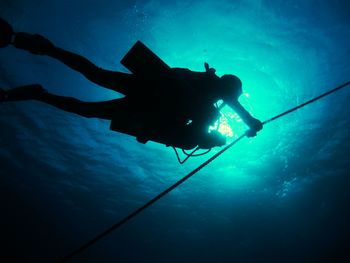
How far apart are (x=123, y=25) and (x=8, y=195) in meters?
28.8

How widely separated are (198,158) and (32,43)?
12.5 metres

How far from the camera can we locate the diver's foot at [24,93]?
320 centimetres

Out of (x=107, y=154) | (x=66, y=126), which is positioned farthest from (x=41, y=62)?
(x=107, y=154)

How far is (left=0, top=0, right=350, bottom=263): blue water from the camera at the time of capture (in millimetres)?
8672

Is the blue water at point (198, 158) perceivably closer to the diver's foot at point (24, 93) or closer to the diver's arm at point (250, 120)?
the diver's arm at point (250, 120)

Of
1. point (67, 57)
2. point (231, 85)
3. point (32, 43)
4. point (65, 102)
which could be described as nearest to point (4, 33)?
point (32, 43)

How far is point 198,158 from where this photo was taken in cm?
1483

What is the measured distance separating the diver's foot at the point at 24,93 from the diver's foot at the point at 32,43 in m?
0.55

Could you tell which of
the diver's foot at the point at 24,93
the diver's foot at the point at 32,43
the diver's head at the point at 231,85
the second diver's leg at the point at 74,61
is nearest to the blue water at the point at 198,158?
the diver's head at the point at 231,85

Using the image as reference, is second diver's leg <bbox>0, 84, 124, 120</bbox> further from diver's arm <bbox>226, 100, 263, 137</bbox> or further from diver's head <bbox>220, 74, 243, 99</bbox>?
diver's arm <bbox>226, 100, 263, 137</bbox>

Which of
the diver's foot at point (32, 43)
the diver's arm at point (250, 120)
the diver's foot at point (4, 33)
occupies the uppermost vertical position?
the diver's foot at point (4, 33)

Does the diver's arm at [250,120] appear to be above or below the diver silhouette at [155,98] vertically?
below

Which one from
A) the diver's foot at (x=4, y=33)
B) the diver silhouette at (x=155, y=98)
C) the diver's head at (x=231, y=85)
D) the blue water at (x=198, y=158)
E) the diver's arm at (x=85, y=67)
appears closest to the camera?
the diver's foot at (x=4, y=33)

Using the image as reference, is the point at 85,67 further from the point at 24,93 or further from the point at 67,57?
the point at 24,93
